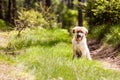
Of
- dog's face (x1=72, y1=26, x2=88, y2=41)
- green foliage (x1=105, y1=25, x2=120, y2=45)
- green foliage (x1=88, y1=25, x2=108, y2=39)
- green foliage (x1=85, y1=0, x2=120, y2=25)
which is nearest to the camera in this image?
dog's face (x1=72, y1=26, x2=88, y2=41)

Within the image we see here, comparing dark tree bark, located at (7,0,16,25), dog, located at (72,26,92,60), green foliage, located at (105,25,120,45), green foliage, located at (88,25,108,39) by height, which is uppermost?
dog, located at (72,26,92,60)

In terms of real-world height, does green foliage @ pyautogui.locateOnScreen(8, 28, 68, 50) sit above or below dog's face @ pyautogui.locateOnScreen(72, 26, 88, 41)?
below

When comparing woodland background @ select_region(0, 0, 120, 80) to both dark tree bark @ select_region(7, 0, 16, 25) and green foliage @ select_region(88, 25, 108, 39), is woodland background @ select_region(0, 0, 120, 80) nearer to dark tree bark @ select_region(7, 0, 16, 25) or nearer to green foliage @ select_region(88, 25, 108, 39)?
green foliage @ select_region(88, 25, 108, 39)

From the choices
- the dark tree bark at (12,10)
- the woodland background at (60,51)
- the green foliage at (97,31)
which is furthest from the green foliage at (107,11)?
the dark tree bark at (12,10)

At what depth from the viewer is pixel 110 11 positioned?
15398mm

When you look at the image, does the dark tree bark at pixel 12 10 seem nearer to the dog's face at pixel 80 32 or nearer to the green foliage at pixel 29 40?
the green foliage at pixel 29 40

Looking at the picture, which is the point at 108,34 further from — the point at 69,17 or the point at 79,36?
the point at 69,17

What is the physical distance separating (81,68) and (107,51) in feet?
16.0

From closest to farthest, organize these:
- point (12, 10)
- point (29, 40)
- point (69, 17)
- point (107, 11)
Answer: point (29, 40) → point (107, 11) → point (12, 10) → point (69, 17)

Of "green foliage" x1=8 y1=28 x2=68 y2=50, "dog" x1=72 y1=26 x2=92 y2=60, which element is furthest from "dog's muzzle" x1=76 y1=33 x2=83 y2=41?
"green foliage" x1=8 y1=28 x2=68 y2=50

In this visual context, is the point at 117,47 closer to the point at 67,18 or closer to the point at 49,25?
the point at 49,25

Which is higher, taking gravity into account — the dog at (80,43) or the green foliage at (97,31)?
the dog at (80,43)

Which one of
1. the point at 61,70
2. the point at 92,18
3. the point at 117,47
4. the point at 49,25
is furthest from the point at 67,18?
the point at 61,70

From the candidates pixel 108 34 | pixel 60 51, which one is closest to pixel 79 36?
pixel 60 51
